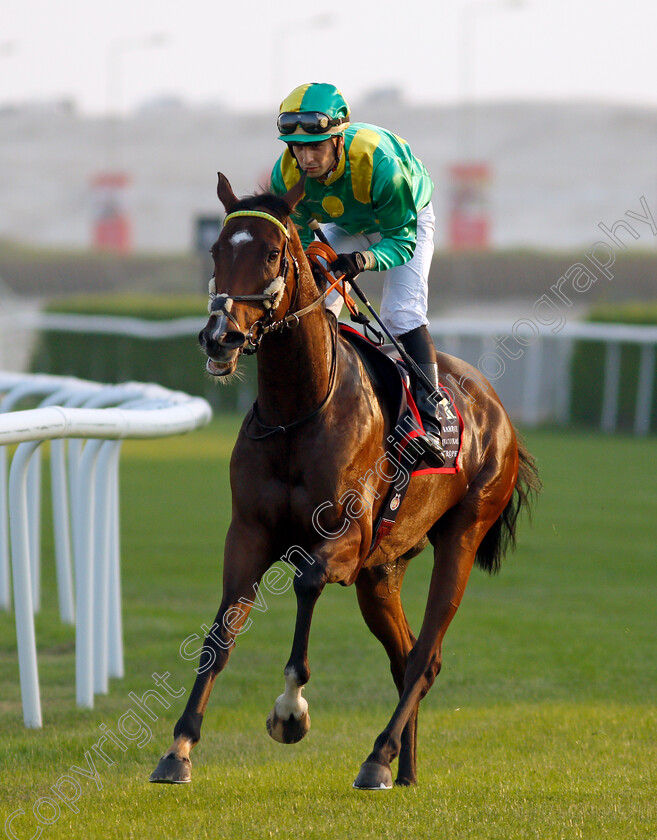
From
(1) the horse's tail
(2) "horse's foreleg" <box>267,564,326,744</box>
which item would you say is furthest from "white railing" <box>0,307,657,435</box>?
(2) "horse's foreleg" <box>267,564,326,744</box>

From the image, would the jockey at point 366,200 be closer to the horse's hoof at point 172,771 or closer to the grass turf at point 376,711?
the grass turf at point 376,711

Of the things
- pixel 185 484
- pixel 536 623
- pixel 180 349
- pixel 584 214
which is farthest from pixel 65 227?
pixel 536 623

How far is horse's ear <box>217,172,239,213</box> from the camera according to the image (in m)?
3.41

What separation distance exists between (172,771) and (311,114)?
1.91 metres

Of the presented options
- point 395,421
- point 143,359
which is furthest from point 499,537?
point 143,359

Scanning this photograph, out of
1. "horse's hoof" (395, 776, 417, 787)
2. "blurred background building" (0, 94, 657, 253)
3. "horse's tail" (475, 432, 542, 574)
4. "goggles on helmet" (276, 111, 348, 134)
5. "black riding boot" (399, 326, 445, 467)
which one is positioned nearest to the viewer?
"goggles on helmet" (276, 111, 348, 134)

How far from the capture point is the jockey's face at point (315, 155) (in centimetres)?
366

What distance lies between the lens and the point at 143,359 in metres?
20.4

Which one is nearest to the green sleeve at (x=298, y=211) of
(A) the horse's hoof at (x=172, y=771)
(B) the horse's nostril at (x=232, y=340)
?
(B) the horse's nostril at (x=232, y=340)

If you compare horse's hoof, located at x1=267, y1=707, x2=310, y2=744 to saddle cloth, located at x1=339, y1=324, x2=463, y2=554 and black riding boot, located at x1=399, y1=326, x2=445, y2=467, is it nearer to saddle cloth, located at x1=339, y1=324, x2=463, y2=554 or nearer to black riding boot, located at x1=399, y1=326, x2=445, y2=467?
saddle cloth, located at x1=339, y1=324, x2=463, y2=554

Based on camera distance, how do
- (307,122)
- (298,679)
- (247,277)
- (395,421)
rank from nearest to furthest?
(247,277), (298,679), (307,122), (395,421)

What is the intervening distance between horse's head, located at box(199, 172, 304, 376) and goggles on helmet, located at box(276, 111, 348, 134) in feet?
1.03

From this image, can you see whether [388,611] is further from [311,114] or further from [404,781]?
[311,114]

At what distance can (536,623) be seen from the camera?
6699 mm
